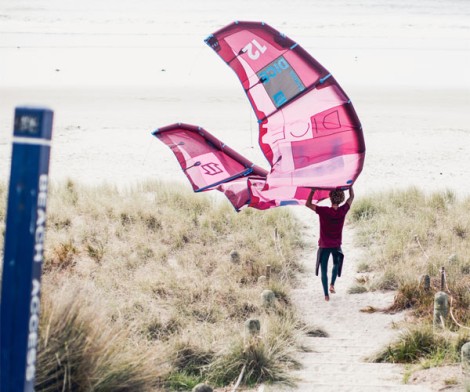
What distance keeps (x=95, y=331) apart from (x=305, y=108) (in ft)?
14.4

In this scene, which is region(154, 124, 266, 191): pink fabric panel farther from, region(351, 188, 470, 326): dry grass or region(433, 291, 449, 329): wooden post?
region(433, 291, 449, 329): wooden post

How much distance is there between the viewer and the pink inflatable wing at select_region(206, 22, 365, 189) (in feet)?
26.5

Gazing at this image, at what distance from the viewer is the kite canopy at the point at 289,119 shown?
808 cm

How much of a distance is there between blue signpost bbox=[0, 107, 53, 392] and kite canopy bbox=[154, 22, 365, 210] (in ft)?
17.1

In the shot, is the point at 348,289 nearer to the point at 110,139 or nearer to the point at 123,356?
the point at 123,356

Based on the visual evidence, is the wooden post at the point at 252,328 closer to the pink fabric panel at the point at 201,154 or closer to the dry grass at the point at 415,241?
the dry grass at the point at 415,241

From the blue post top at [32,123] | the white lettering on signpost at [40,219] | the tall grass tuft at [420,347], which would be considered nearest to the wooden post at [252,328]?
the tall grass tuft at [420,347]

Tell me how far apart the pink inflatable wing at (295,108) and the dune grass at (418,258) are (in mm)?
1711

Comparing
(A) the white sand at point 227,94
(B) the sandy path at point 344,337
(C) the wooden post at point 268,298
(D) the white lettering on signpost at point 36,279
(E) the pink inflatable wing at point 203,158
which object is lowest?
(B) the sandy path at point 344,337

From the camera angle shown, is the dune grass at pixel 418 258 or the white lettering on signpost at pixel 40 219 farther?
the dune grass at pixel 418 258

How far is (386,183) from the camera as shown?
14.6 meters

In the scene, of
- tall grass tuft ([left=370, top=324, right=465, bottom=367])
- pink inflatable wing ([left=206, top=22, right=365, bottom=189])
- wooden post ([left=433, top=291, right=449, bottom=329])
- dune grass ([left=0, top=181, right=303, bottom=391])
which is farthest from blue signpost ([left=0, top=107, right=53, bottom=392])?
pink inflatable wing ([left=206, top=22, right=365, bottom=189])

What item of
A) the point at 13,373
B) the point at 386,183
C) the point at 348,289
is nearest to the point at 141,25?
the point at 386,183

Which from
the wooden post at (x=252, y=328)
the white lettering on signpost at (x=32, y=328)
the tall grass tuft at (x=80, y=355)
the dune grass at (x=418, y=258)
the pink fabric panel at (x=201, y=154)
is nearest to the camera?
the white lettering on signpost at (x=32, y=328)
